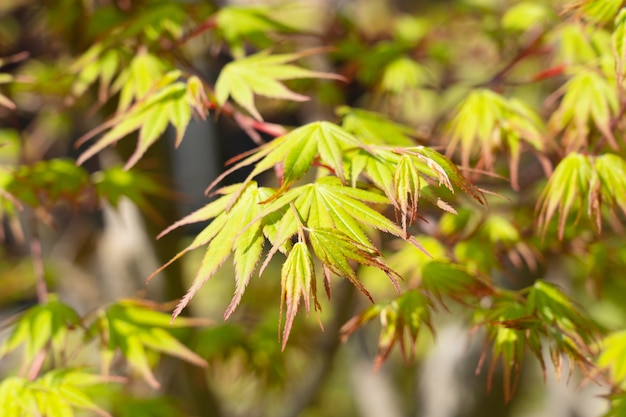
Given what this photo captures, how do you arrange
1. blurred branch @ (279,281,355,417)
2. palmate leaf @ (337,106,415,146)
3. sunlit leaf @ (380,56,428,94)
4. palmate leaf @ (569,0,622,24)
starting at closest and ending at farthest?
1. palmate leaf @ (569,0,622,24)
2. palmate leaf @ (337,106,415,146)
3. sunlit leaf @ (380,56,428,94)
4. blurred branch @ (279,281,355,417)

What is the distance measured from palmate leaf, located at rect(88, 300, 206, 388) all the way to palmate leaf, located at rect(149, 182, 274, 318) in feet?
1.06

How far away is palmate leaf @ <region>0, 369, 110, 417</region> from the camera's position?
84 cm

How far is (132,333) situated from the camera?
1005 mm

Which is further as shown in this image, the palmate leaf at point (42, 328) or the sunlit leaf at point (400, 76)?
the sunlit leaf at point (400, 76)

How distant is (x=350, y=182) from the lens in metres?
0.74

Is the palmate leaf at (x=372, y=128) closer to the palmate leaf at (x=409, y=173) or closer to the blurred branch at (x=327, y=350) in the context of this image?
the palmate leaf at (x=409, y=173)

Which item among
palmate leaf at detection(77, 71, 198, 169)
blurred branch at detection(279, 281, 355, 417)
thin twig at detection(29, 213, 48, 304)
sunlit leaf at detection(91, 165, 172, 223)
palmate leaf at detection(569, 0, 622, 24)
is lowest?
blurred branch at detection(279, 281, 355, 417)

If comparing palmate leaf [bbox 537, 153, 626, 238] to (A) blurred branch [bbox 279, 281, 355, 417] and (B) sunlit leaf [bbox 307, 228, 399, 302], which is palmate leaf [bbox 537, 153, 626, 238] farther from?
(A) blurred branch [bbox 279, 281, 355, 417]

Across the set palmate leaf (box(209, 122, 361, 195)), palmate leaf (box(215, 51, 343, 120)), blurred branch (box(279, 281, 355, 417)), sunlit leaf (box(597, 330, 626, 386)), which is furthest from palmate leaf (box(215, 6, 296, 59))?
sunlit leaf (box(597, 330, 626, 386))

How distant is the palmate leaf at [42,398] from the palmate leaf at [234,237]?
0.98 ft

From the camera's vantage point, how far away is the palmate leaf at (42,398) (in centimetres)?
84

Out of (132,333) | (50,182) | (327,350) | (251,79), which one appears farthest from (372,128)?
(327,350)

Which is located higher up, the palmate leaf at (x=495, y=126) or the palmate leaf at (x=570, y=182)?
the palmate leaf at (x=495, y=126)

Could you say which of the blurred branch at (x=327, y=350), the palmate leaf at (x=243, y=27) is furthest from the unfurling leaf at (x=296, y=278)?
the blurred branch at (x=327, y=350)
